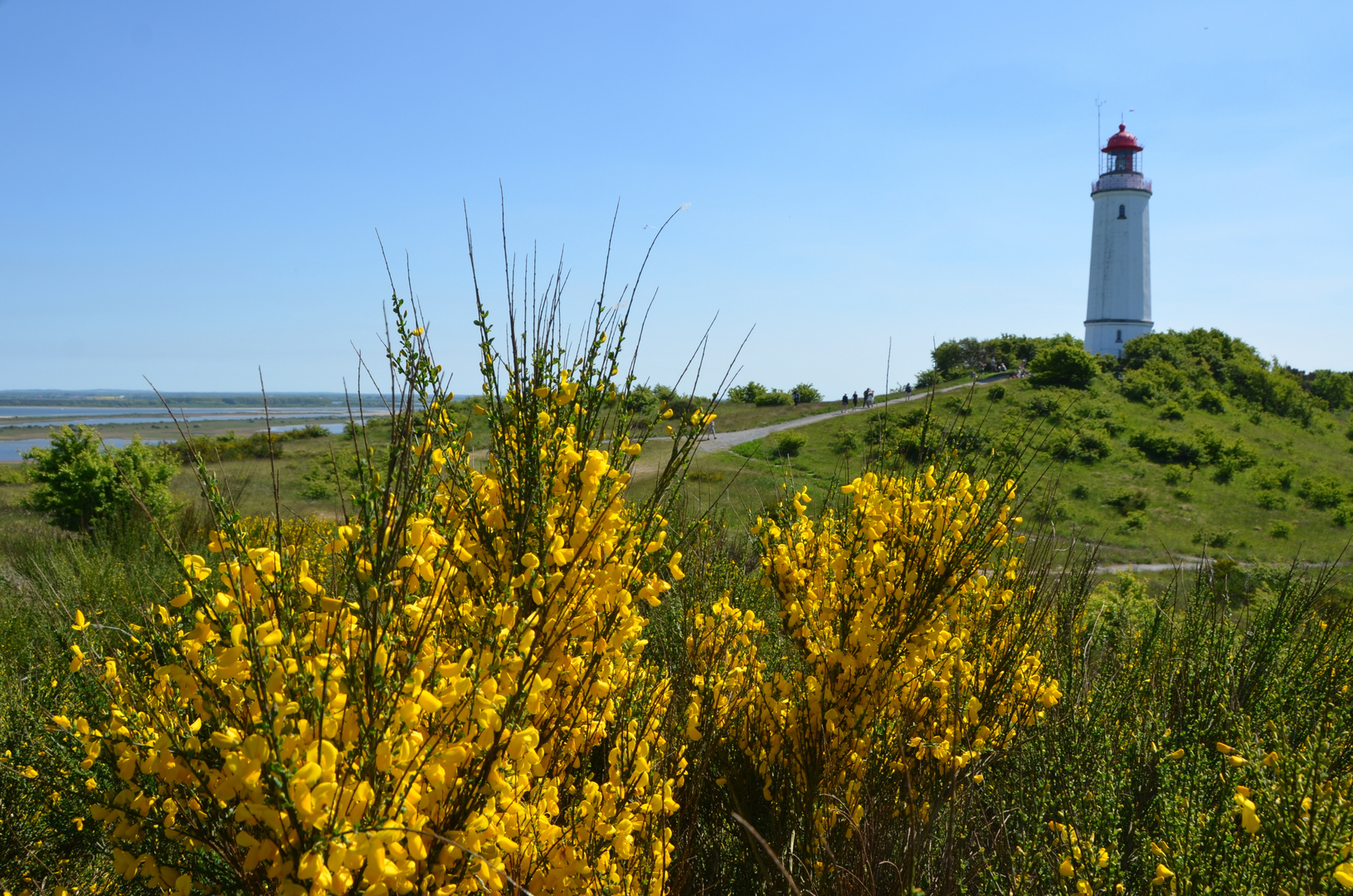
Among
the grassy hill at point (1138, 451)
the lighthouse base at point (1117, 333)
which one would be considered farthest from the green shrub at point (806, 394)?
the lighthouse base at point (1117, 333)

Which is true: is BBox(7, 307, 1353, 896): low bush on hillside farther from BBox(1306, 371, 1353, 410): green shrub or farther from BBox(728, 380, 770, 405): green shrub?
BBox(1306, 371, 1353, 410): green shrub

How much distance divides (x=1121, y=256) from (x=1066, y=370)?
12.5 meters

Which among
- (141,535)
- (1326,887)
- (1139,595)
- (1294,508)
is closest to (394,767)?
(1326,887)

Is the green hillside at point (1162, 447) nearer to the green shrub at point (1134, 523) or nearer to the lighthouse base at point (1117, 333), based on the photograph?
the green shrub at point (1134, 523)

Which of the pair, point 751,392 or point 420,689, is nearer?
point 420,689

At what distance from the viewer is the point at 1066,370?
34.4 m

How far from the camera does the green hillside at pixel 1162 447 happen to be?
2217 centimetres

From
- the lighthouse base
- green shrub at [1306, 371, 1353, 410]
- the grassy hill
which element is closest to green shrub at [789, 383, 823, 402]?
the grassy hill

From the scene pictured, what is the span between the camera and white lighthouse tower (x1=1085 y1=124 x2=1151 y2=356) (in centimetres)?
4169

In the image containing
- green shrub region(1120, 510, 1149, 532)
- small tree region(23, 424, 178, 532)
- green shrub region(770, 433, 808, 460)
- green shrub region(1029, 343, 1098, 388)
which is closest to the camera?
small tree region(23, 424, 178, 532)

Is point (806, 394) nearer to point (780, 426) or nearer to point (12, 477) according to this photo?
point (780, 426)

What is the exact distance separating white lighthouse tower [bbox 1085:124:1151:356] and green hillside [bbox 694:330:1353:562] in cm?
199

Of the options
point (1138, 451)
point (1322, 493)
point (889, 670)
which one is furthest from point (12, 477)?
point (1322, 493)

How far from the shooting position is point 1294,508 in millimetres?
25328
